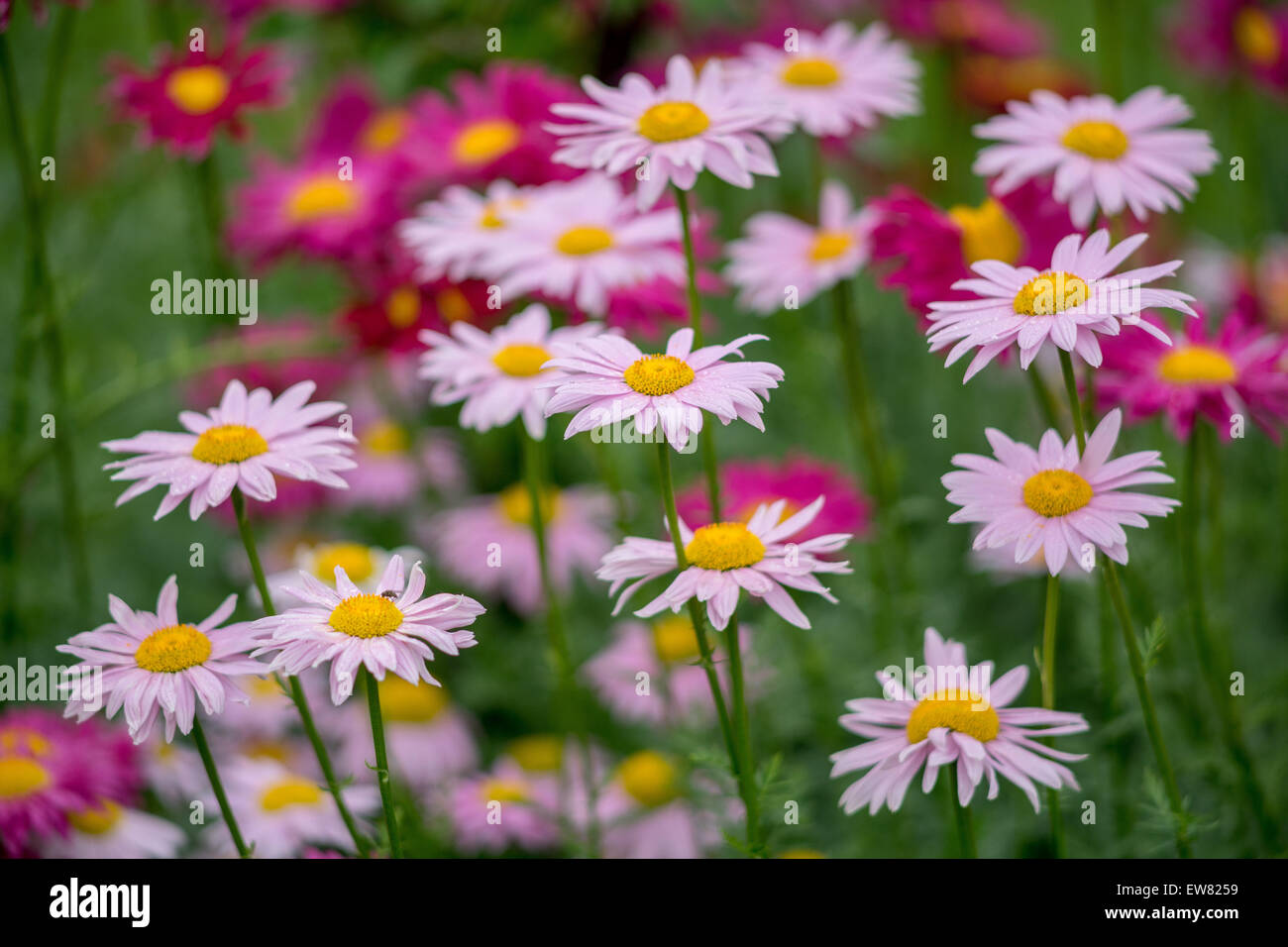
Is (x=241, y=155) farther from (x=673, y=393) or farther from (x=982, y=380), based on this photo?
(x=673, y=393)

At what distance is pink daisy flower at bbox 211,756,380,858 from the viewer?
3.14ft

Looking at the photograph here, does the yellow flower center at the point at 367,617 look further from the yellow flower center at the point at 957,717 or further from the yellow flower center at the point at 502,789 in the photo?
the yellow flower center at the point at 502,789

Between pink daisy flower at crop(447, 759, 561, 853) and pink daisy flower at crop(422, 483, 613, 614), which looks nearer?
pink daisy flower at crop(447, 759, 561, 853)

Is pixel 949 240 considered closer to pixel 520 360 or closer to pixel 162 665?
pixel 520 360

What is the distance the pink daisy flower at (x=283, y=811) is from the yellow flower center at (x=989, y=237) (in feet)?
2.07

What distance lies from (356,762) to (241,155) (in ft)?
5.03

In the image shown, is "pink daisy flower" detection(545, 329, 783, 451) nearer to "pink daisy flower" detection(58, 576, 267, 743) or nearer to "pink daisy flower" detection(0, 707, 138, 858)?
"pink daisy flower" detection(58, 576, 267, 743)

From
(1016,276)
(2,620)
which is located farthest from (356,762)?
(1016,276)

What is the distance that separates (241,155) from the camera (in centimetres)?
239

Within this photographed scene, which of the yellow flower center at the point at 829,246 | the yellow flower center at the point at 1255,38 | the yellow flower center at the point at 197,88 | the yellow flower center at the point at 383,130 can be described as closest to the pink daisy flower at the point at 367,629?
the yellow flower center at the point at 829,246

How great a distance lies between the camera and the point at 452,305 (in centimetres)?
117

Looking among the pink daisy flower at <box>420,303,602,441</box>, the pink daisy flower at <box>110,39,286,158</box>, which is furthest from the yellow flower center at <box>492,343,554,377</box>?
the pink daisy flower at <box>110,39,286,158</box>

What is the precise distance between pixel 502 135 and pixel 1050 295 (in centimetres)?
66

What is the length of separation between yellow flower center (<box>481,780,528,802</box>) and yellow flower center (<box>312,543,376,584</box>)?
0.23 meters
